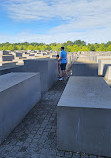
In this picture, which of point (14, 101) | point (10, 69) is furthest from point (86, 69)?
point (14, 101)

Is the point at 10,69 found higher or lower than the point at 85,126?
higher

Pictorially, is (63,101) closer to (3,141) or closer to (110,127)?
(110,127)

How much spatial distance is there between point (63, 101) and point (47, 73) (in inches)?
186

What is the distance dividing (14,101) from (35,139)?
1.25 metres

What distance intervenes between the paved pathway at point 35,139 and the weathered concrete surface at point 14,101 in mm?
223

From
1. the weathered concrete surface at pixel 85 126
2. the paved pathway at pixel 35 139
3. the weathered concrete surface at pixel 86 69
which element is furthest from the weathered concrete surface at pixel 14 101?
the weathered concrete surface at pixel 86 69

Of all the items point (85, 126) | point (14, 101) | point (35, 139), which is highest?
point (14, 101)

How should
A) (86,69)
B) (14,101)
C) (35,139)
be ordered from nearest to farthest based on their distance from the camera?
(35,139) < (14,101) < (86,69)

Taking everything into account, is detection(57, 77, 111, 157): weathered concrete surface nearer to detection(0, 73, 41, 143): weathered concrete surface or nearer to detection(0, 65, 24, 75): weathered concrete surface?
detection(0, 73, 41, 143): weathered concrete surface

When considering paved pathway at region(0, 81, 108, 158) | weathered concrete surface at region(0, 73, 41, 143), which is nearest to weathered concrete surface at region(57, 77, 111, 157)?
paved pathway at region(0, 81, 108, 158)

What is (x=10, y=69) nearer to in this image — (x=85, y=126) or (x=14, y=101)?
(x=14, y=101)

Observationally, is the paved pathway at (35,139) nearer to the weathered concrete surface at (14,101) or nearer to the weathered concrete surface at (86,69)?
the weathered concrete surface at (14,101)

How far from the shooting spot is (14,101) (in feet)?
13.8

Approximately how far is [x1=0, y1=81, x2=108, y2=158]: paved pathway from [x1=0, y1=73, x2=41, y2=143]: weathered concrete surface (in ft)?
0.73
